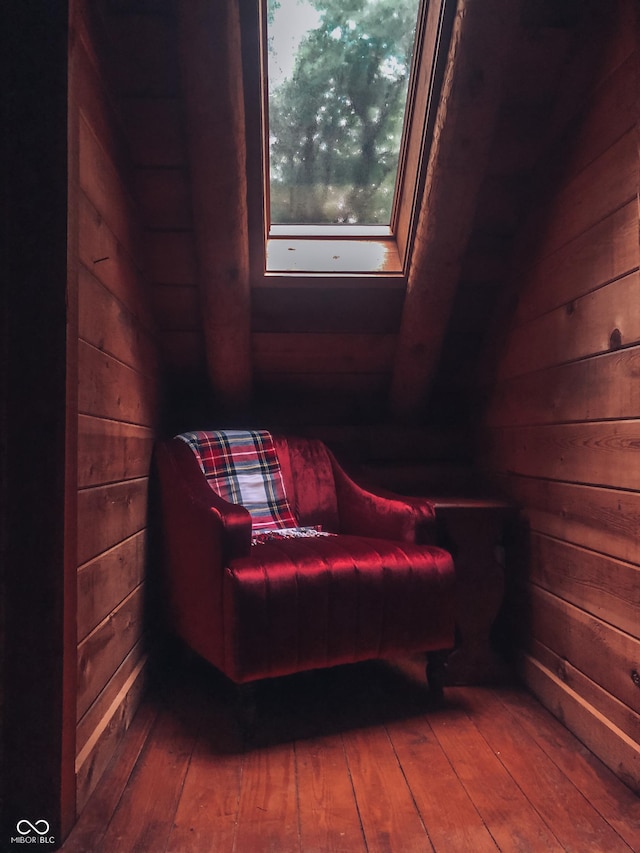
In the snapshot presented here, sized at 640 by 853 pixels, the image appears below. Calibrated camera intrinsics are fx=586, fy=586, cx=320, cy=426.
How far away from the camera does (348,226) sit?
87.6 inches

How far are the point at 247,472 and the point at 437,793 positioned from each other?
4.01 feet

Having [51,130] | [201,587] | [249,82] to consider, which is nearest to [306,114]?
[249,82]

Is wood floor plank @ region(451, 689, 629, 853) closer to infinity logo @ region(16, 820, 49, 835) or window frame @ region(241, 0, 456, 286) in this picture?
infinity logo @ region(16, 820, 49, 835)

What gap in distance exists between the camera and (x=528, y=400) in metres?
2.04

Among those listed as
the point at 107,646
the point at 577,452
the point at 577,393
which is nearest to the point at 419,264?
the point at 577,393

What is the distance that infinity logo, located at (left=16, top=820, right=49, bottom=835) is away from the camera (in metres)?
1.13

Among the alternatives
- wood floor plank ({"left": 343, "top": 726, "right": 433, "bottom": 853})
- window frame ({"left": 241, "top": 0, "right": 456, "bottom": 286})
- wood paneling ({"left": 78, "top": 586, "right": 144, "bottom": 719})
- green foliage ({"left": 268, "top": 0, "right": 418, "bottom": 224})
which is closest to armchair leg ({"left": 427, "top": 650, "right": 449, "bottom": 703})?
wood floor plank ({"left": 343, "top": 726, "right": 433, "bottom": 853})

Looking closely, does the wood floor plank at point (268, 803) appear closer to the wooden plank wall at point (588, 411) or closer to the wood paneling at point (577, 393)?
the wooden plank wall at point (588, 411)

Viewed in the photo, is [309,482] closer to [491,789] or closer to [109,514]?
[109,514]

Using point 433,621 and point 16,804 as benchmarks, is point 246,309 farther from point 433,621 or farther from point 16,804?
point 16,804

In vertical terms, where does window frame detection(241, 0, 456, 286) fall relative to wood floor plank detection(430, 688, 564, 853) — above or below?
above

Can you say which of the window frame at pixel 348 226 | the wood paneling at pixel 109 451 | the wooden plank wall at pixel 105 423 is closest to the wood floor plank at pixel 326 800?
the wooden plank wall at pixel 105 423

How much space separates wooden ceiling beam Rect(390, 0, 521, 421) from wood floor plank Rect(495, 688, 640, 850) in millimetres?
1251

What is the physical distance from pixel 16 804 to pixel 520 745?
3.98 ft
